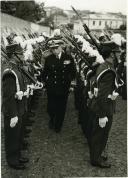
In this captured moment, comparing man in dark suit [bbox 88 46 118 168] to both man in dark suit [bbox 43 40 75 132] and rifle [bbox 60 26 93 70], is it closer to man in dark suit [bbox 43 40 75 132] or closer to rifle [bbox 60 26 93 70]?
rifle [bbox 60 26 93 70]

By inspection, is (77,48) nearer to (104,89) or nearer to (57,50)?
(57,50)

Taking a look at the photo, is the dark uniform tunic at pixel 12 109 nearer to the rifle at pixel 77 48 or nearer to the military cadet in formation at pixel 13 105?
the military cadet in formation at pixel 13 105

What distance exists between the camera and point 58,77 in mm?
8258

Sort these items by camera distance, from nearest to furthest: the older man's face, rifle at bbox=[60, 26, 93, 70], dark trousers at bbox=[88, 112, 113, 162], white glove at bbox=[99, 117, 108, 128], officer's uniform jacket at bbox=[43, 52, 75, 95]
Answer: white glove at bbox=[99, 117, 108, 128]
dark trousers at bbox=[88, 112, 113, 162]
rifle at bbox=[60, 26, 93, 70]
officer's uniform jacket at bbox=[43, 52, 75, 95]
the older man's face

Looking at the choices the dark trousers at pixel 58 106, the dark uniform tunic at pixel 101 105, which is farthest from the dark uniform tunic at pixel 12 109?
the dark trousers at pixel 58 106

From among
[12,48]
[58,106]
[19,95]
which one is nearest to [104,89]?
[19,95]

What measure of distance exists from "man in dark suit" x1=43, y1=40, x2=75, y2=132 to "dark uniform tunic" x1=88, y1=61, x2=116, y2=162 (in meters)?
1.75

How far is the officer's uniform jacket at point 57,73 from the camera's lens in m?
8.25

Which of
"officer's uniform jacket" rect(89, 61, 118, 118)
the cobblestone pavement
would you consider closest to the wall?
the cobblestone pavement

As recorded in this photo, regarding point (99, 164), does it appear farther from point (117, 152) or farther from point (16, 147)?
point (16, 147)

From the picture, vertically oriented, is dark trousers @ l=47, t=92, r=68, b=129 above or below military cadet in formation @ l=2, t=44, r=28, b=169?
below

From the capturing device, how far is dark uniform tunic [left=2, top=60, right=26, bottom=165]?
5953mm

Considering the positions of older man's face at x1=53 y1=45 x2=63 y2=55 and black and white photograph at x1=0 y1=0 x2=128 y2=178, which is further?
older man's face at x1=53 y1=45 x2=63 y2=55

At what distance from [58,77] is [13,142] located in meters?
2.35
